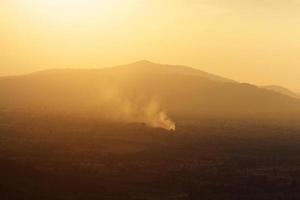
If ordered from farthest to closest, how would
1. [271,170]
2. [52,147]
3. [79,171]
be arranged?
[52,147] → [271,170] → [79,171]

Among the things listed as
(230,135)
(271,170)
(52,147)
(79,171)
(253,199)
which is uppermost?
(230,135)

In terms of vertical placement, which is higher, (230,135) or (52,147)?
(230,135)

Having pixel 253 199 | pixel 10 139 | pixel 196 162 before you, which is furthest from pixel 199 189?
pixel 10 139

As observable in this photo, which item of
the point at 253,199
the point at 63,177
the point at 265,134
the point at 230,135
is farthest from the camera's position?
the point at 265,134

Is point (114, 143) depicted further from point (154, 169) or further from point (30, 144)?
point (154, 169)

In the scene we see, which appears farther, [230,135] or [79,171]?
[230,135]

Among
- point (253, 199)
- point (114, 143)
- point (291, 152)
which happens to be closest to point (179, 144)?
point (114, 143)
